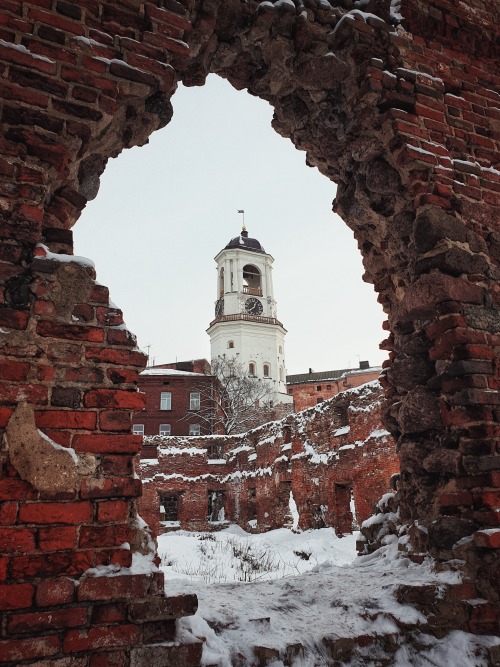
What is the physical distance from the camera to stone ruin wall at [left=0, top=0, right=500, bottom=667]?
186 centimetres

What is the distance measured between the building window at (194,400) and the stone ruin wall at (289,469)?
41.3 ft

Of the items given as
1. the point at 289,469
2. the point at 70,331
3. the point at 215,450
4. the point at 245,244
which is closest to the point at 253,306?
the point at 245,244

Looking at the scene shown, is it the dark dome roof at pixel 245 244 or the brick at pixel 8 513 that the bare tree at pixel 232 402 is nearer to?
the dark dome roof at pixel 245 244

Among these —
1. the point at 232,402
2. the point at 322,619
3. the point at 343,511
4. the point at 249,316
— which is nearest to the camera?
the point at 322,619

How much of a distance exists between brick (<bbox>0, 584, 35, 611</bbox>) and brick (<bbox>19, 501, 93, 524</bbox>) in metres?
0.22

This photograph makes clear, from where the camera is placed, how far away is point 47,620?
1.73m

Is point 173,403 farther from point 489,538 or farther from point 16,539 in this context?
point 16,539

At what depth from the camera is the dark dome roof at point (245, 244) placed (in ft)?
152

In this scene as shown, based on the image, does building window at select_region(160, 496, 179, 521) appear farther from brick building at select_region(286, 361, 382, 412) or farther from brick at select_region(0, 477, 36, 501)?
brick building at select_region(286, 361, 382, 412)

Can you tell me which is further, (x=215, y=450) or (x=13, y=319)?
(x=215, y=450)

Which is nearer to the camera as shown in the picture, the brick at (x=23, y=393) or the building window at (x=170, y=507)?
the brick at (x=23, y=393)

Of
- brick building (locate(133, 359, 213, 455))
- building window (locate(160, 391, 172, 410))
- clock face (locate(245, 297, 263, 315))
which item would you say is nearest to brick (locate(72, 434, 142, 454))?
brick building (locate(133, 359, 213, 455))

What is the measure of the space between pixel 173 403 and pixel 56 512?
113 feet

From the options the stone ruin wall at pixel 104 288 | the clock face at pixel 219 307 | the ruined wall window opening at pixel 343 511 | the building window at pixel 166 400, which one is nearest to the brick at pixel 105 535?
the stone ruin wall at pixel 104 288
